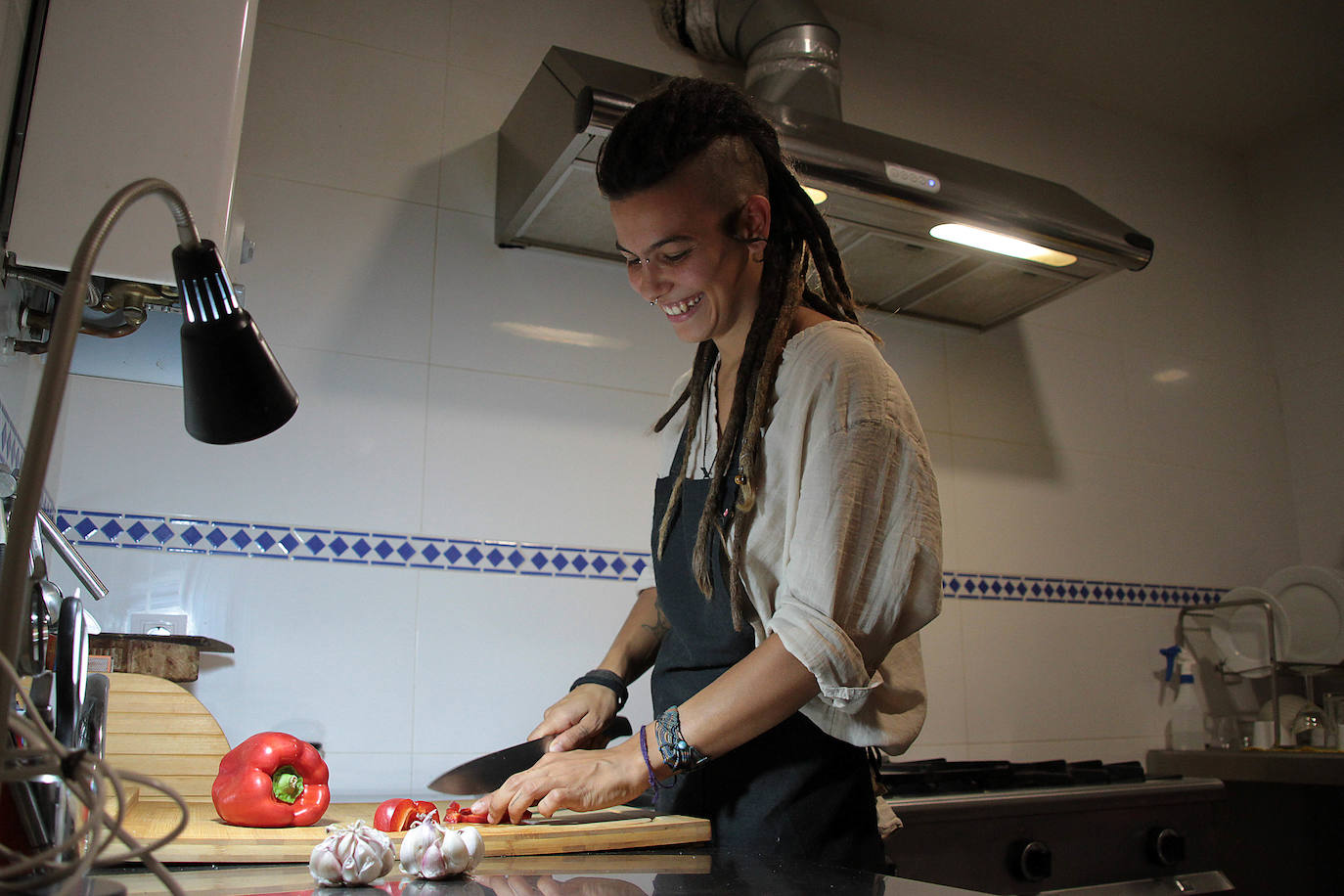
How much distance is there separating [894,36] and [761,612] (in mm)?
2021

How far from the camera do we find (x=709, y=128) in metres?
1.15

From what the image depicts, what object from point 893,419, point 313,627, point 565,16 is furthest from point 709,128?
point 565,16

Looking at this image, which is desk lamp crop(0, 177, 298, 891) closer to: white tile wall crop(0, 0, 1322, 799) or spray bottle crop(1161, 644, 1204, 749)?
white tile wall crop(0, 0, 1322, 799)

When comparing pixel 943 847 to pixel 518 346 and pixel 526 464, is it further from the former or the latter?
pixel 518 346

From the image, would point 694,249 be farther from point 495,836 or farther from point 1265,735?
point 1265,735

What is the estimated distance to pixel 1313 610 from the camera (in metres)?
2.65

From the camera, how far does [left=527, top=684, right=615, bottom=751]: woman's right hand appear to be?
1206 mm

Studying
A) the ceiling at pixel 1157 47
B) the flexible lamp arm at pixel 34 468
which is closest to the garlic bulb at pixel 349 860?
the flexible lamp arm at pixel 34 468

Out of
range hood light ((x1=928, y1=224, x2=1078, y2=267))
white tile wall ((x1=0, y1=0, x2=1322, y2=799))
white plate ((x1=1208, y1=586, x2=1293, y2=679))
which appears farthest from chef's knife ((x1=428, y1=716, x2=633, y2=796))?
white plate ((x1=1208, y1=586, x2=1293, y2=679))

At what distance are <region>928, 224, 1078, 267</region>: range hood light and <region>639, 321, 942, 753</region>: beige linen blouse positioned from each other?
39.1 inches

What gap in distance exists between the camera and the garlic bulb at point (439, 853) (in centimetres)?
79

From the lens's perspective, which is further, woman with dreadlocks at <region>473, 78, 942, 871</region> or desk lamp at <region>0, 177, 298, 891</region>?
woman with dreadlocks at <region>473, 78, 942, 871</region>

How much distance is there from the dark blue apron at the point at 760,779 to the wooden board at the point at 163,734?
64cm

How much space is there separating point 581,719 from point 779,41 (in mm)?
1525
